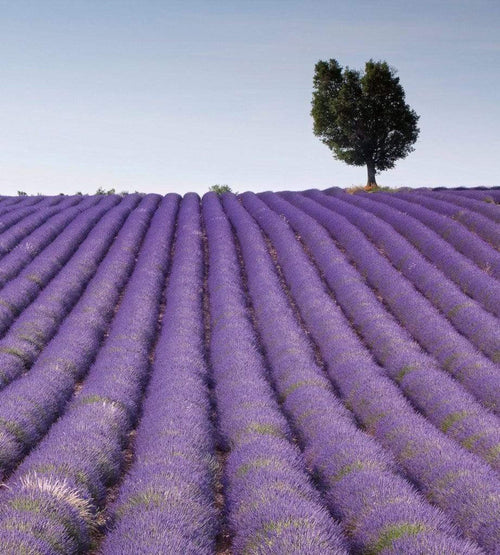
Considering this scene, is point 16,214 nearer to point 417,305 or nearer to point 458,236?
point 458,236

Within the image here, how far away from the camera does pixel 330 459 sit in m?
6.49

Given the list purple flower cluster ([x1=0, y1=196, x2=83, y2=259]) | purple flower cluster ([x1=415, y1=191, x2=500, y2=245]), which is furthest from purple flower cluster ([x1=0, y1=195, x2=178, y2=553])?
purple flower cluster ([x1=415, y1=191, x2=500, y2=245])

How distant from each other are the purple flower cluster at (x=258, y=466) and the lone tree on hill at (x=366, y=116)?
87.5 feet

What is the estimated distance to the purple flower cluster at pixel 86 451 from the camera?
4934 millimetres

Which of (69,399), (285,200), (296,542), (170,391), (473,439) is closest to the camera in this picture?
(296,542)

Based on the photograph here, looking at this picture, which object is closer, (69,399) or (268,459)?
(268,459)

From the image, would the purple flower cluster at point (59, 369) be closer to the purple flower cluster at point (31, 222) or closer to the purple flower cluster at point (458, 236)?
the purple flower cluster at point (31, 222)

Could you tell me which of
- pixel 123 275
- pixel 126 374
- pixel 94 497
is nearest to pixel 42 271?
pixel 123 275

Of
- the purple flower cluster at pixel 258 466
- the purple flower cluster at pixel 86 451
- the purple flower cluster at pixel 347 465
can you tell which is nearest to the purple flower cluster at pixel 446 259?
the purple flower cluster at pixel 347 465

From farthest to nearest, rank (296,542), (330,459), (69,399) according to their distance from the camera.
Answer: (69,399) < (330,459) < (296,542)

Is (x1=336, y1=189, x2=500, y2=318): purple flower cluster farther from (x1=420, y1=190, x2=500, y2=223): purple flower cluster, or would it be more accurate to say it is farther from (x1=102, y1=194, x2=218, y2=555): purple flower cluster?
(x1=102, y1=194, x2=218, y2=555): purple flower cluster

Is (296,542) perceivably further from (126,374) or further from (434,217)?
(434,217)

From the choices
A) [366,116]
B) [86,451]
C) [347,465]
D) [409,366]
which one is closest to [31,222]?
[409,366]

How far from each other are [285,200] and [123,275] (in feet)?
39.0
